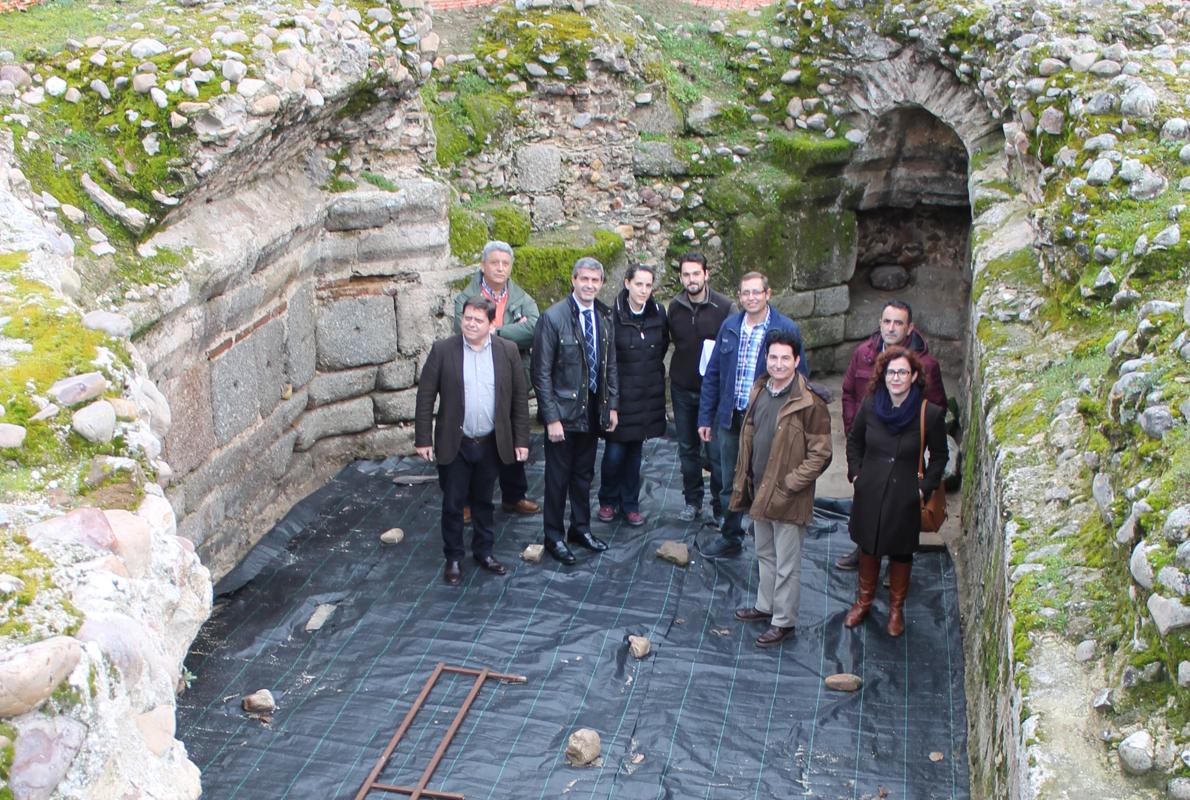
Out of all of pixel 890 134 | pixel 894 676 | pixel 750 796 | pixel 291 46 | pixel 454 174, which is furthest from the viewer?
pixel 890 134

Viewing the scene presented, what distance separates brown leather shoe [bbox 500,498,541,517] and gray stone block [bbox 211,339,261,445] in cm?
149

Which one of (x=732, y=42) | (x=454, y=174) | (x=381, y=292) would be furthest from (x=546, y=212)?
(x=732, y=42)

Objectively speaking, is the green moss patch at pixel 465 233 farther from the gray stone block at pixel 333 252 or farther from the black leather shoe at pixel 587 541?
the black leather shoe at pixel 587 541

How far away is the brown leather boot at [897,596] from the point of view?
5.93m

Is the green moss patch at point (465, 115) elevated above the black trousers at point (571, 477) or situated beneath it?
elevated above

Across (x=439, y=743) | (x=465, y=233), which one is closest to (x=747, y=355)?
(x=465, y=233)

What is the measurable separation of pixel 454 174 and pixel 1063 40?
3775mm

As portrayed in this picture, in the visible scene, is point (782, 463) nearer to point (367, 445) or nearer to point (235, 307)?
point (235, 307)

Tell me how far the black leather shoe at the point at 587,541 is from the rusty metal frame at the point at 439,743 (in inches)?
48.0

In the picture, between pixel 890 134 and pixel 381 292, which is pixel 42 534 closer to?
pixel 381 292

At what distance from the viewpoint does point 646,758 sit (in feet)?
16.9

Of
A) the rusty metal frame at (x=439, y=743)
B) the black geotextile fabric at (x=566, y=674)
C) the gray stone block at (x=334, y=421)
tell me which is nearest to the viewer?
the rusty metal frame at (x=439, y=743)

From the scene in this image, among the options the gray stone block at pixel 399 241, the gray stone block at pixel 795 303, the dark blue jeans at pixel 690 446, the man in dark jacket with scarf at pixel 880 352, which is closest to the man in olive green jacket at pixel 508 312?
the gray stone block at pixel 399 241

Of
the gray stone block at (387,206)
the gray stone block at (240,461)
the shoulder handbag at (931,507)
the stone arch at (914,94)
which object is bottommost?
the gray stone block at (240,461)
